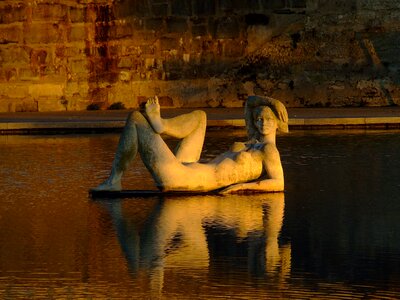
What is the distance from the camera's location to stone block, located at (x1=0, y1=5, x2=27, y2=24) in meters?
26.4

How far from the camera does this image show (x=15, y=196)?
44.8 feet

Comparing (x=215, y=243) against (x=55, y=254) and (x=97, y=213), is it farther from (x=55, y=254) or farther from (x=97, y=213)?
(x=97, y=213)

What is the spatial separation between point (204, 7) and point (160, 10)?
82cm

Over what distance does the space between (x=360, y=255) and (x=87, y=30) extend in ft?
55.6

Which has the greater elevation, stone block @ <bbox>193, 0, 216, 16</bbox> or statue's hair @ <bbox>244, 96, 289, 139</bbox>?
stone block @ <bbox>193, 0, 216, 16</bbox>

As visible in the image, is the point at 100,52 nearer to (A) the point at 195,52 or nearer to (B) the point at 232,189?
(A) the point at 195,52

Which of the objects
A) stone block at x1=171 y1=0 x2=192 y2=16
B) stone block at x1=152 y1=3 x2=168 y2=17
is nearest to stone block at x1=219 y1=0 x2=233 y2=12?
stone block at x1=171 y1=0 x2=192 y2=16

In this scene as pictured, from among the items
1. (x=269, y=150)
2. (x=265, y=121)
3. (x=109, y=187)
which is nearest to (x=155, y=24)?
(x=265, y=121)

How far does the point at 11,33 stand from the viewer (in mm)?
26484

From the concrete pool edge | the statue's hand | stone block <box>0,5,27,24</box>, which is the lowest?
the statue's hand

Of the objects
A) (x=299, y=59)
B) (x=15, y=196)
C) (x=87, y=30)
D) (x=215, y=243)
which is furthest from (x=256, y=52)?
(x=215, y=243)

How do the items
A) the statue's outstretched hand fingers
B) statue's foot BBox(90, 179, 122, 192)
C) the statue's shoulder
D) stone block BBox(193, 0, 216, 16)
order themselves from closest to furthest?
1. the statue's shoulder
2. statue's foot BBox(90, 179, 122, 192)
3. the statue's outstretched hand fingers
4. stone block BBox(193, 0, 216, 16)

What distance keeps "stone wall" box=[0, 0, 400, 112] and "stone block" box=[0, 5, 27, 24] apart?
2 centimetres

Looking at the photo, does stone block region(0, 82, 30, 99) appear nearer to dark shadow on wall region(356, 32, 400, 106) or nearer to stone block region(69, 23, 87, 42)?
stone block region(69, 23, 87, 42)
